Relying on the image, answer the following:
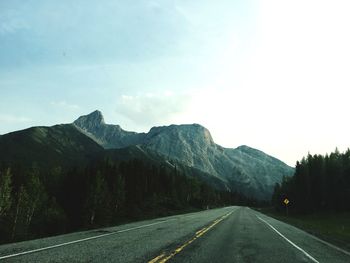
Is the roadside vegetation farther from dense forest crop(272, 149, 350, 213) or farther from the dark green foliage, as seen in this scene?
the dark green foliage

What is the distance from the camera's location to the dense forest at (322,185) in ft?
281

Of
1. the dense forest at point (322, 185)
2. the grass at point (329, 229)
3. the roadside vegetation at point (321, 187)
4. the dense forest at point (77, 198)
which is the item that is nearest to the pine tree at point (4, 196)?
the dense forest at point (77, 198)

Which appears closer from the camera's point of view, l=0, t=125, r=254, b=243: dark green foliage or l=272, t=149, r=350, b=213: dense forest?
l=0, t=125, r=254, b=243: dark green foliage

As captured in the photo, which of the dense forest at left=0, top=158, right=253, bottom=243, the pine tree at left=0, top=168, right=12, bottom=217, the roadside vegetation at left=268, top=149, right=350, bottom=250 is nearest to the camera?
the pine tree at left=0, top=168, right=12, bottom=217

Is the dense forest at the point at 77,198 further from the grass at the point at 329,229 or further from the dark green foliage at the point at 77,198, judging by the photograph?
the grass at the point at 329,229

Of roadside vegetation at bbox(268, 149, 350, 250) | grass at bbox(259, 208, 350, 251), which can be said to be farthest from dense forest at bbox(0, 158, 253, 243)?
roadside vegetation at bbox(268, 149, 350, 250)

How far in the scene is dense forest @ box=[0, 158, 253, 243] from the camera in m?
65.5

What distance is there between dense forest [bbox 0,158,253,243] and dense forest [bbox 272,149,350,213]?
108ft

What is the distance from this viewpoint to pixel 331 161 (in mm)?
98000

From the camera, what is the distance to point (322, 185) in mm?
91375

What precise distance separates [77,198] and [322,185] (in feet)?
201

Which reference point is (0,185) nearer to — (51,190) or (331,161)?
(51,190)

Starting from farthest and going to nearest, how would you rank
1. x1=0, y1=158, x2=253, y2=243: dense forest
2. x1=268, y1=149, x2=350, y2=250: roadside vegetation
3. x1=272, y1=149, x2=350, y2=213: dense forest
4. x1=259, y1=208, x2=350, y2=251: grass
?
x1=272, y1=149, x2=350, y2=213: dense forest < x1=268, y1=149, x2=350, y2=250: roadside vegetation < x1=0, y1=158, x2=253, y2=243: dense forest < x1=259, y1=208, x2=350, y2=251: grass

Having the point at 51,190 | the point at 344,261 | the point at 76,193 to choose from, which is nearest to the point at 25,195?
the point at 76,193
